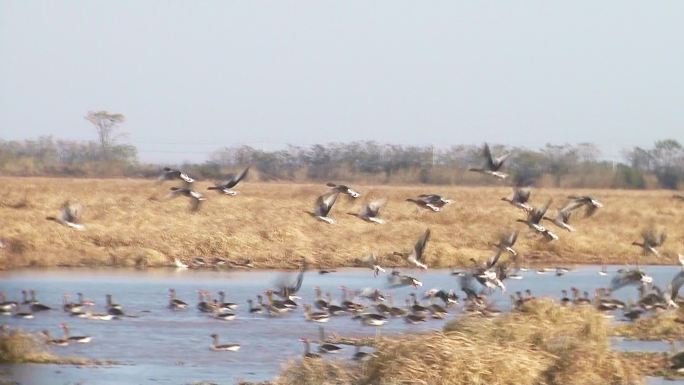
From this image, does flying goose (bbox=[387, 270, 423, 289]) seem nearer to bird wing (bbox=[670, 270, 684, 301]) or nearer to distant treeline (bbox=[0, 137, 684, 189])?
bird wing (bbox=[670, 270, 684, 301])

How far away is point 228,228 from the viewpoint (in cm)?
4422

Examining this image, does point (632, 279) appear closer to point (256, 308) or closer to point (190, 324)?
point (256, 308)

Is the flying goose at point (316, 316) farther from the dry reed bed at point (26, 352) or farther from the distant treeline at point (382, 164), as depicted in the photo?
the distant treeline at point (382, 164)

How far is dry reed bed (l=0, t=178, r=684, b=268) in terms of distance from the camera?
40.6 meters

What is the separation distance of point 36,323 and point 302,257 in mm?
15460

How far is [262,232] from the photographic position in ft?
144

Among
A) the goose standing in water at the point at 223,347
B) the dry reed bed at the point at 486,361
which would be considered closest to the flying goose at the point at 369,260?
the goose standing in water at the point at 223,347

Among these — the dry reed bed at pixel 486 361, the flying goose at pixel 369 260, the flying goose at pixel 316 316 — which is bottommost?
the flying goose at pixel 369 260

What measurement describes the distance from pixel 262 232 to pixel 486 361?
26495 millimetres

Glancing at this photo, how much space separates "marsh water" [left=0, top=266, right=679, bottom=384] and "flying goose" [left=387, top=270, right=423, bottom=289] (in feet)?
1.19

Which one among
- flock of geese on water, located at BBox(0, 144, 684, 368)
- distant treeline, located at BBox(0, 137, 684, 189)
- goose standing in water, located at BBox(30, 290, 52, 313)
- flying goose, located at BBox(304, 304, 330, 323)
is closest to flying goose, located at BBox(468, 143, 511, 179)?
flock of geese on water, located at BBox(0, 144, 684, 368)

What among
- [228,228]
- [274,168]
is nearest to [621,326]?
[228,228]

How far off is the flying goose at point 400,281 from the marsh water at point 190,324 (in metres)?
0.36

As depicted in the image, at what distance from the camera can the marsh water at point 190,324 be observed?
20859mm
